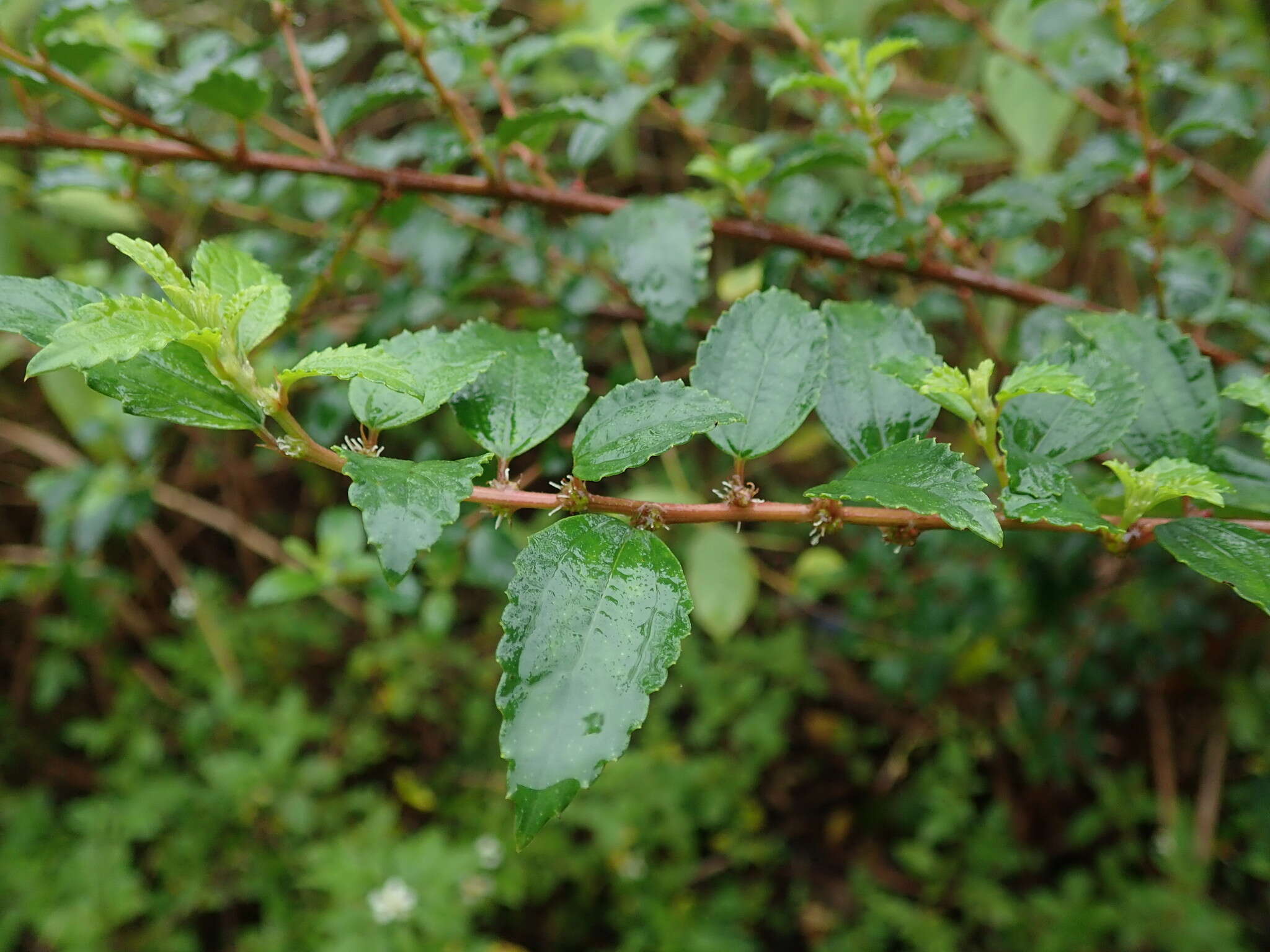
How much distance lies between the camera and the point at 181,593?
1.99m

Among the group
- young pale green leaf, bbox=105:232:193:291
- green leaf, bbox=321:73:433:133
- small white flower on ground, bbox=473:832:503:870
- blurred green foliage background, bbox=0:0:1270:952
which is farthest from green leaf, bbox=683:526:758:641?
young pale green leaf, bbox=105:232:193:291

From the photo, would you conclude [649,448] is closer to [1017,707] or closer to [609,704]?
[609,704]

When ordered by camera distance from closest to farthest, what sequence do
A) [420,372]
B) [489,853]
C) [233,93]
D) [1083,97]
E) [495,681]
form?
[420,372] < [233,93] < [1083,97] < [489,853] < [495,681]

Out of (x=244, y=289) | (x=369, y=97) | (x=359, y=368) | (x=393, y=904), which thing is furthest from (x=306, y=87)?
(x=393, y=904)

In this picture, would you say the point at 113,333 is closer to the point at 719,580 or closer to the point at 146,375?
the point at 146,375

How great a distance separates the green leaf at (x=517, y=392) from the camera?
0.57 metres

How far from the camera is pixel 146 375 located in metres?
0.50

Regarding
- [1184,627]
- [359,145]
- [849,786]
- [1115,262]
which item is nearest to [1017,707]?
[1184,627]

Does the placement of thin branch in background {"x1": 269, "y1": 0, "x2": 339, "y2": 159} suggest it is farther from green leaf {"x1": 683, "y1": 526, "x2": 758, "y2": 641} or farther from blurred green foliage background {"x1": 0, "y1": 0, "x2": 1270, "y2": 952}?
green leaf {"x1": 683, "y1": 526, "x2": 758, "y2": 641}

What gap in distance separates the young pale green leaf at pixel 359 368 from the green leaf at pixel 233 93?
1.30ft

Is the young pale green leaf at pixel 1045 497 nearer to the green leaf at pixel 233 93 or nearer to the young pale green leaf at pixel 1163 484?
the young pale green leaf at pixel 1163 484

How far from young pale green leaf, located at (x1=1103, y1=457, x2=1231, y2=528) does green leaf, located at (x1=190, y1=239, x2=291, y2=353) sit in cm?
54

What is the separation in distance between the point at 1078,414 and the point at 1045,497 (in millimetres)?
109

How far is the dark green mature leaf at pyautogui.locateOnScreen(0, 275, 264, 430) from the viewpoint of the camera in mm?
481
